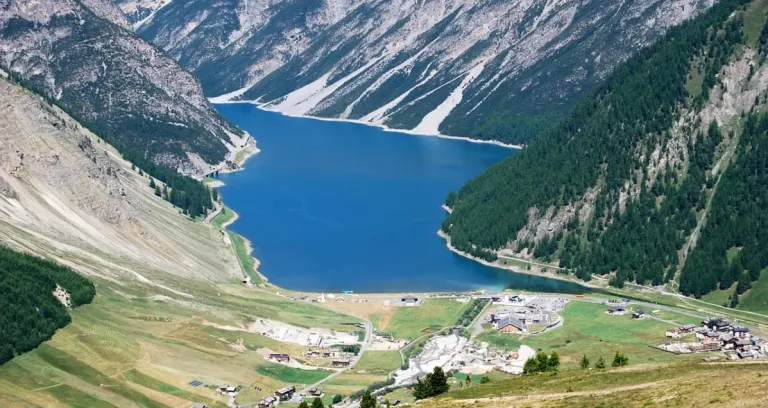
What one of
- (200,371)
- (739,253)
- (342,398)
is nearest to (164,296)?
(200,371)

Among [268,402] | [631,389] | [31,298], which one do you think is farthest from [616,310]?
[631,389]

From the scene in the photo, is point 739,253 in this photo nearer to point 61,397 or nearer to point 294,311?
point 294,311

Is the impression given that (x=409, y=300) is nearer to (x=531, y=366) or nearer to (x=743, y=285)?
(x=743, y=285)

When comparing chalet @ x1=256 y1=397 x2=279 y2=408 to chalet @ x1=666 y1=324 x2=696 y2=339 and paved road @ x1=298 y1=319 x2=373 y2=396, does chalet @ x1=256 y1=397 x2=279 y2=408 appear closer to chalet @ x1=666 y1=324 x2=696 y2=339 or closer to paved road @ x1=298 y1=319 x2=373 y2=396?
paved road @ x1=298 y1=319 x2=373 y2=396

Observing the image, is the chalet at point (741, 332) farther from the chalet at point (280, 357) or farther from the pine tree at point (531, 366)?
the chalet at point (280, 357)

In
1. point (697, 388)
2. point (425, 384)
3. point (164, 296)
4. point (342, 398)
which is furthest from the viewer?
point (164, 296)

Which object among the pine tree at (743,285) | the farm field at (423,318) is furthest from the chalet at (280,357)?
the pine tree at (743,285)
